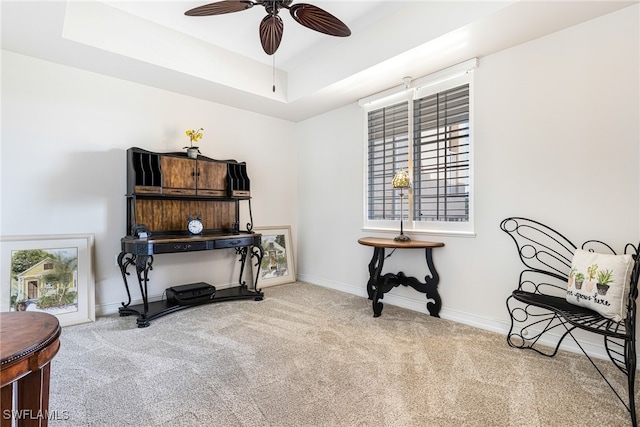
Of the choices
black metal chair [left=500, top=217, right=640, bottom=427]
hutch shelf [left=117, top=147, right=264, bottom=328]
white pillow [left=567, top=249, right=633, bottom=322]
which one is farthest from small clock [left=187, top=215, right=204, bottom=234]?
white pillow [left=567, top=249, right=633, bottom=322]

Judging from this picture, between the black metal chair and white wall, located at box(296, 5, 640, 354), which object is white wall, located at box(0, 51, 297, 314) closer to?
white wall, located at box(296, 5, 640, 354)

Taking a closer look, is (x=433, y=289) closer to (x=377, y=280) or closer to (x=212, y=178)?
(x=377, y=280)

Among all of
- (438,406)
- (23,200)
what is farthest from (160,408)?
(23,200)

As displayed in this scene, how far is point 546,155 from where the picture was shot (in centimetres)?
254

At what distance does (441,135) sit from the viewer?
3197 mm

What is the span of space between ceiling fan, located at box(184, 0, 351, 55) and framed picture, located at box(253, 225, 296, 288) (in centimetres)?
272

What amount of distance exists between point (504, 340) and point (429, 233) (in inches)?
45.7

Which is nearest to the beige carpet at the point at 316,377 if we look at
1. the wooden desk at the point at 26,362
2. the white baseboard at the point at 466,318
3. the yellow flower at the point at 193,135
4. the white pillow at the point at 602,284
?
the white baseboard at the point at 466,318

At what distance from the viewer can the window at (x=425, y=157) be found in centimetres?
306

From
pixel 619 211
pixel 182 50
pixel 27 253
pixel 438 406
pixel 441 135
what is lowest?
pixel 438 406

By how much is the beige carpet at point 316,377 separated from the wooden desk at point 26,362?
0.59 metres

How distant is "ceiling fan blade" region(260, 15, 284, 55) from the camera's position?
2322mm

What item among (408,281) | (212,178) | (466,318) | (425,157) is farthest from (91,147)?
(466,318)

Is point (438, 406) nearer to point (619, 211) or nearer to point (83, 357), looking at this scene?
point (619, 211)
